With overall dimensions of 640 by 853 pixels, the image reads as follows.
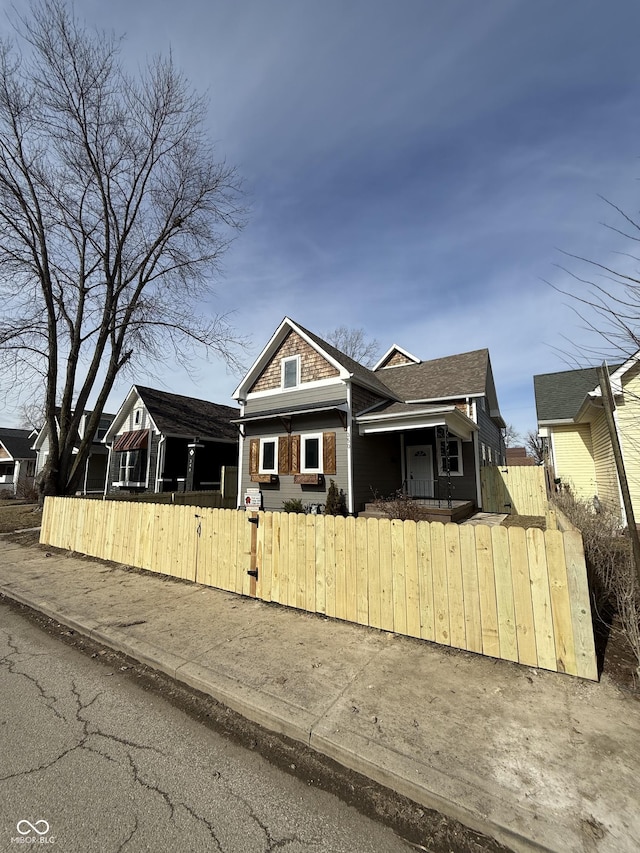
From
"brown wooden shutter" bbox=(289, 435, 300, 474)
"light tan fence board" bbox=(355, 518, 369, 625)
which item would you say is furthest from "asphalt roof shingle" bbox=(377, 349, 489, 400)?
"light tan fence board" bbox=(355, 518, 369, 625)

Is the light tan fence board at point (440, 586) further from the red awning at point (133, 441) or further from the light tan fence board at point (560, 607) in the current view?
the red awning at point (133, 441)

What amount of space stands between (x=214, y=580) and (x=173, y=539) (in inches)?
52.0

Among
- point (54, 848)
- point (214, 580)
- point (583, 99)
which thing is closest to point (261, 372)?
point (214, 580)

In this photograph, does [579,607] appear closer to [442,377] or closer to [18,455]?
[442,377]

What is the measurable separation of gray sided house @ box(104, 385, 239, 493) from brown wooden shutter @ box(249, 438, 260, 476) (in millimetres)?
6162

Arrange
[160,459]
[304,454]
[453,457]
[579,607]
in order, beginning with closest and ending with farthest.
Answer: [579,607]
[304,454]
[453,457]
[160,459]

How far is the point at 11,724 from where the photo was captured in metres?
2.88

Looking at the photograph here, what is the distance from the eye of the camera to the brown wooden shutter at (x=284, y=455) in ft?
44.8

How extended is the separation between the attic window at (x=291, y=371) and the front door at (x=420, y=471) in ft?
17.4

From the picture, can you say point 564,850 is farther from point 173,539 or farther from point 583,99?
point 583,99

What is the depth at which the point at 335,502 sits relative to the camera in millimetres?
11695

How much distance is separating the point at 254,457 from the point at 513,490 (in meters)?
10.5

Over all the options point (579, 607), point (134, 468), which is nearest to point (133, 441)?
point (134, 468)

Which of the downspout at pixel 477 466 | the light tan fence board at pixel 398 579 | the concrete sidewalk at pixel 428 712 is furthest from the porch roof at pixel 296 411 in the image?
the light tan fence board at pixel 398 579
